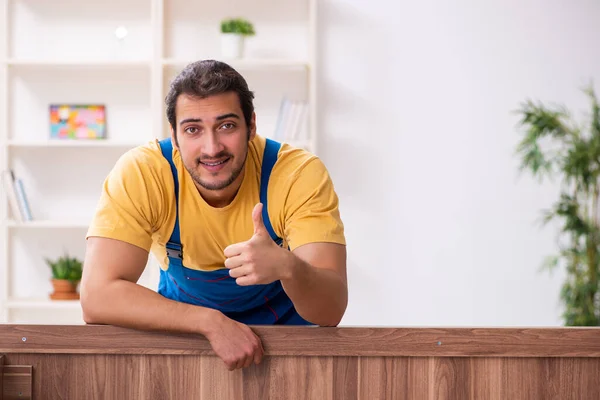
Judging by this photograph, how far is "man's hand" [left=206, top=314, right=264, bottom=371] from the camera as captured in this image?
138 cm

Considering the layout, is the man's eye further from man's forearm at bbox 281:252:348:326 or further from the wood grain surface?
the wood grain surface

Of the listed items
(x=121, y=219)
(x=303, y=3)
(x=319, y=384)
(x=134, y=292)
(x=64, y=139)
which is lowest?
(x=319, y=384)

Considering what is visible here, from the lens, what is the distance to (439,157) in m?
3.98

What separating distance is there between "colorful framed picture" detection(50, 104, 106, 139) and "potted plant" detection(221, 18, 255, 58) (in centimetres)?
74

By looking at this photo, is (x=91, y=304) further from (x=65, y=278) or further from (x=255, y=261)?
(x=65, y=278)

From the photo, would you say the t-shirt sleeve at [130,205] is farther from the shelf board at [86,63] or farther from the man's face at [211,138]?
the shelf board at [86,63]

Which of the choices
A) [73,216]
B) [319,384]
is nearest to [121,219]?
[319,384]

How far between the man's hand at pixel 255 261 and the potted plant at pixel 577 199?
2519 mm

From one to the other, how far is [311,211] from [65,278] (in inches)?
98.6

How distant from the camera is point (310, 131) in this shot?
3828mm

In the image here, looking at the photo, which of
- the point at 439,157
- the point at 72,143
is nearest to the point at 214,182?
the point at 72,143

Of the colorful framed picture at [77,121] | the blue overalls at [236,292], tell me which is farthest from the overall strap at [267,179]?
the colorful framed picture at [77,121]

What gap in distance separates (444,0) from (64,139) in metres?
2.09

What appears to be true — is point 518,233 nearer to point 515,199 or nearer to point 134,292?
point 515,199
